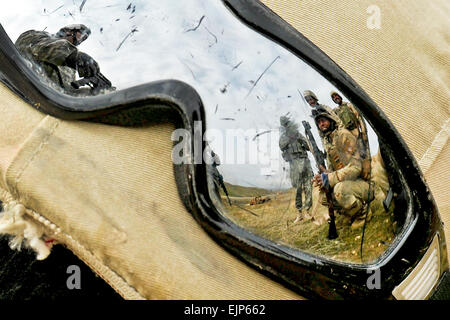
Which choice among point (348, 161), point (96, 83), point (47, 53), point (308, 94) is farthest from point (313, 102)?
point (47, 53)

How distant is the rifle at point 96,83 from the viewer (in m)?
0.96

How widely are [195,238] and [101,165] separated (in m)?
0.21

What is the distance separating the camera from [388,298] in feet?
3.30

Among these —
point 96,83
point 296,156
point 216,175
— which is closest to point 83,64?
point 96,83

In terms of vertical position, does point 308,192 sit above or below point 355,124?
below

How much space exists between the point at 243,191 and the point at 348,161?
194mm

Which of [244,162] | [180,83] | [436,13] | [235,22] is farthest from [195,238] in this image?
[436,13]

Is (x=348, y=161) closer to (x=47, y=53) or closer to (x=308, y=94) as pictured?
(x=308, y=94)

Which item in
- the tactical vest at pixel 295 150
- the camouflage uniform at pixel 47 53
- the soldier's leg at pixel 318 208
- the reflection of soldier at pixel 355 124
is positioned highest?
the reflection of soldier at pixel 355 124

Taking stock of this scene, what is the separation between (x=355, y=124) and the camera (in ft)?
3.20

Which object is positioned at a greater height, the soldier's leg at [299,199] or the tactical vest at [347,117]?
the tactical vest at [347,117]

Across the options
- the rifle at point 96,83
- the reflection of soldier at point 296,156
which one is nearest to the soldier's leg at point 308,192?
the reflection of soldier at point 296,156

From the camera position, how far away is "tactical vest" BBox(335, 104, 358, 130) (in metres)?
0.97

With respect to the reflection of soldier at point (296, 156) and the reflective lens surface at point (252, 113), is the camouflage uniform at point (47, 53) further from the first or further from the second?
the reflection of soldier at point (296, 156)
